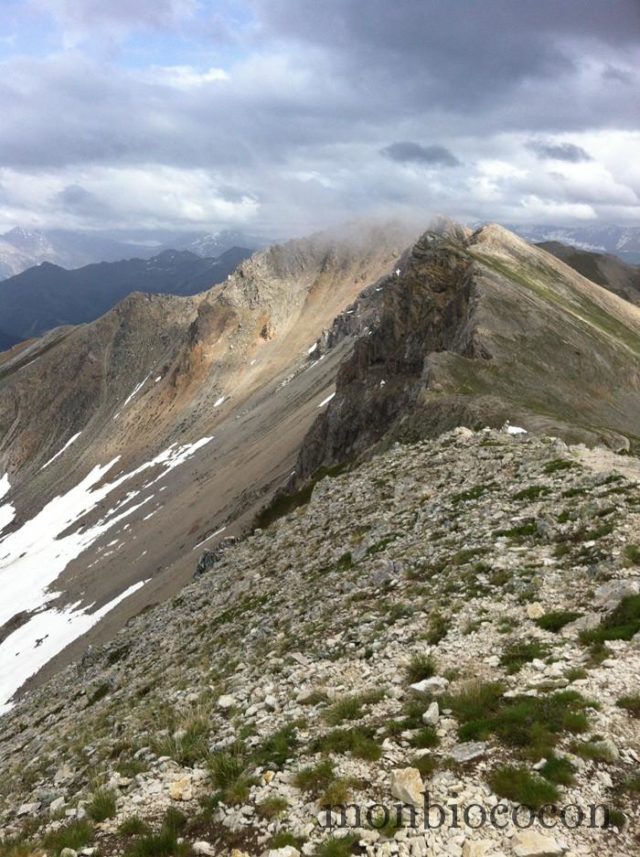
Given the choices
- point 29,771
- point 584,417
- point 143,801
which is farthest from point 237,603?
point 584,417

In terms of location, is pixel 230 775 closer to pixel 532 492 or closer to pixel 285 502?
pixel 532 492

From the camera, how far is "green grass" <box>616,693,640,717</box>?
11.4m

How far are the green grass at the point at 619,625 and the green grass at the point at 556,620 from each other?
2.39 feet

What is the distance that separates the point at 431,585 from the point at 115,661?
22.9 metres

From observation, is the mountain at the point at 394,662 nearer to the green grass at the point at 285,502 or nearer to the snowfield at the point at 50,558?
the green grass at the point at 285,502

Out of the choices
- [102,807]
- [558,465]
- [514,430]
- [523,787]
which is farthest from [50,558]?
[523,787]

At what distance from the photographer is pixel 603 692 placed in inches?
472

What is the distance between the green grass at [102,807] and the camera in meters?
11.9

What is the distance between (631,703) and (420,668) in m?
4.66

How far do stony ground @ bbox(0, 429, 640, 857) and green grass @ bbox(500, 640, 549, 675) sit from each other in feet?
0.15

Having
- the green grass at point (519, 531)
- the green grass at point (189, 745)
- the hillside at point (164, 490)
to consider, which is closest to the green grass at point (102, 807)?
the green grass at point (189, 745)

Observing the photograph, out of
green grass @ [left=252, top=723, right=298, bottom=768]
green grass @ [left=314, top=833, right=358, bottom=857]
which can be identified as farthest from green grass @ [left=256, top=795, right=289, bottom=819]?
green grass @ [left=314, top=833, right=358, bottom=857]

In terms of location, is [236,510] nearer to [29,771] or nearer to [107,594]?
[107,594]

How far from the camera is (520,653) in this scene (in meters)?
14.2
